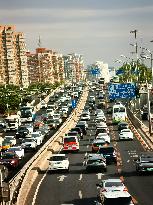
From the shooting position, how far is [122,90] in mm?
92188

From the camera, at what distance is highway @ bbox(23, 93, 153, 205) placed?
38.5 metres

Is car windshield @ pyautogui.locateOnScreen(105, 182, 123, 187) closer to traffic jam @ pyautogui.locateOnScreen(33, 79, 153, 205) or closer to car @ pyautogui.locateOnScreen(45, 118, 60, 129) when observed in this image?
traffic jam @ pyautogui.locateOnScreen(33, 79, 153, 205)

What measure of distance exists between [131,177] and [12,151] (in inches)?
729

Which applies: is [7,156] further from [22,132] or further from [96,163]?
[22,132]

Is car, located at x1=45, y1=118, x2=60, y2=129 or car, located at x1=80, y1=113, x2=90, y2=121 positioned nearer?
car, located at x1=45, y1=118, x2=60, y2=129

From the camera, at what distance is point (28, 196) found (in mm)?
40938

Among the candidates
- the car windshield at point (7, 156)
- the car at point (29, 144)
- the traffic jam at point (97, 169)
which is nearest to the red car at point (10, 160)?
the car windshield at point (7, 156)

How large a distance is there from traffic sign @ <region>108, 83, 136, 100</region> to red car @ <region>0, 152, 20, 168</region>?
32.8m

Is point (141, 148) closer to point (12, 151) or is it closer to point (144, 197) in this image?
point (12, 151)

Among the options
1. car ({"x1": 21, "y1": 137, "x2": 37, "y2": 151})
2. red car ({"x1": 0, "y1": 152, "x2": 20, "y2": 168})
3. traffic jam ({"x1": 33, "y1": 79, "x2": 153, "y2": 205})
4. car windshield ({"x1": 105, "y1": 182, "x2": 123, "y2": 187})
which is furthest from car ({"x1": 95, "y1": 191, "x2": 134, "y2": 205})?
car ({"x1": 21, "y1": 137, "x2": 37, "y2": 151})

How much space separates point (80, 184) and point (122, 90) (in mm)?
47400

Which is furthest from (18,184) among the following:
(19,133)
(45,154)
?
(19,133)

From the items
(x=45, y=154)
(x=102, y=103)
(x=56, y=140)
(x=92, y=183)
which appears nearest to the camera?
(x=92, y=183)

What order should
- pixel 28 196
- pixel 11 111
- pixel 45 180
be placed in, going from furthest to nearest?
1. pixel 11 111
2. pixel 45 180
3. pixel 28 196
